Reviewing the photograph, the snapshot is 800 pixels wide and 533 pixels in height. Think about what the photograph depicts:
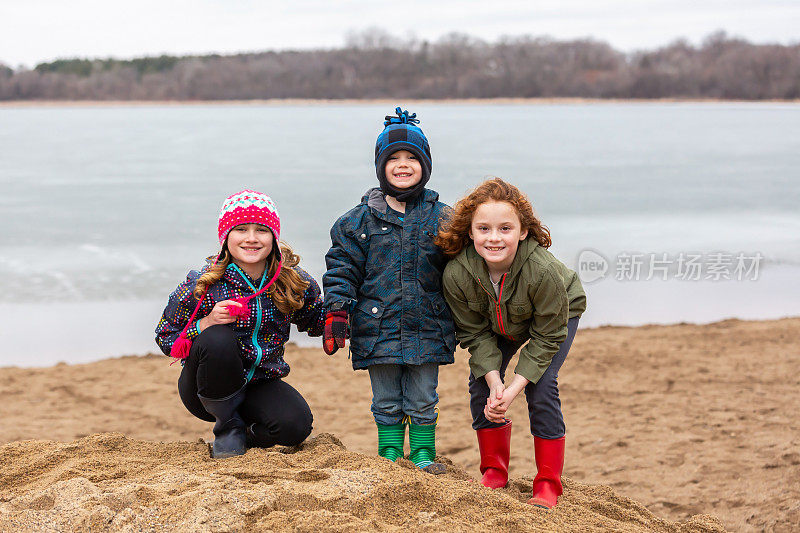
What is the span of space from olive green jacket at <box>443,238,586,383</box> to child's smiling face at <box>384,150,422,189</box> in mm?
328

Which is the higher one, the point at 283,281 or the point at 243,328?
the point at 283,281

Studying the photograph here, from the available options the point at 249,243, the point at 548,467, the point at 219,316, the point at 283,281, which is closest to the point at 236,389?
the point at 219,316

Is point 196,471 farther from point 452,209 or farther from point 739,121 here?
point 739,121

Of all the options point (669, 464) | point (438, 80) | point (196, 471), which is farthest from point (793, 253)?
point (438, 80)

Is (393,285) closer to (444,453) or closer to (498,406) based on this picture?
(498,406)

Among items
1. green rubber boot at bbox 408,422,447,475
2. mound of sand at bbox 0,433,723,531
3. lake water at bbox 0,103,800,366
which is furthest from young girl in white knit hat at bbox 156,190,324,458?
lake water at bbox 0,103,800,366

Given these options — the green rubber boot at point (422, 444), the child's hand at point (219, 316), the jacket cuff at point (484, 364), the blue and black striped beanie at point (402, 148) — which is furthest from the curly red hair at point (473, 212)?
the child's hand at point (219, 316)

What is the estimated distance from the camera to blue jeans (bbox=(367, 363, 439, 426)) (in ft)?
10.2

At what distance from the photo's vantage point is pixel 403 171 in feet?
10.0

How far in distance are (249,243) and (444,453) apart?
1956 millimetres

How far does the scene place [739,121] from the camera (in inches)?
984

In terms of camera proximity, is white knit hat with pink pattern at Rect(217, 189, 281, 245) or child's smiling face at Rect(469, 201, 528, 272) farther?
white knit hat with pink pattern at Rect(217, 189, 281, 245)

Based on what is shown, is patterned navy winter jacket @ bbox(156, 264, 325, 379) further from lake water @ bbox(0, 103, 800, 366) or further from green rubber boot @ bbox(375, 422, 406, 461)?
lake water @ bbox(0, 103, 800, 366)

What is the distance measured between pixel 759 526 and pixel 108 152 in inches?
684
